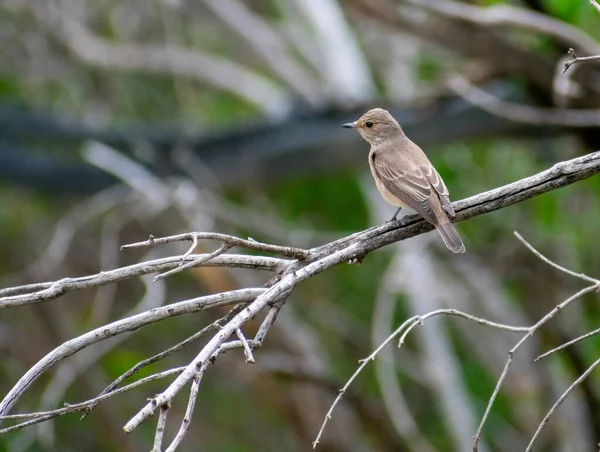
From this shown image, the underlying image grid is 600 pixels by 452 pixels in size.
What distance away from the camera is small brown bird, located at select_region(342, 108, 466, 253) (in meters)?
4.23

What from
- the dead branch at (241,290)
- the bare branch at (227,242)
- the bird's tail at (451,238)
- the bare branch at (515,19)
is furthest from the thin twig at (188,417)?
the bare branch at (515,19)

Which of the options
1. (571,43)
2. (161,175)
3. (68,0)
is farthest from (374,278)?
(571,43)

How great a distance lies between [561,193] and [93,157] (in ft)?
15.5

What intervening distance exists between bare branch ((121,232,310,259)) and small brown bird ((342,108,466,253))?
3.19 feet

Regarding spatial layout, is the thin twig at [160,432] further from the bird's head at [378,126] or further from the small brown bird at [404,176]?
the bird's head at [378,126]

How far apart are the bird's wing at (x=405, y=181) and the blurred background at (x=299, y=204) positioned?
60.0 inches

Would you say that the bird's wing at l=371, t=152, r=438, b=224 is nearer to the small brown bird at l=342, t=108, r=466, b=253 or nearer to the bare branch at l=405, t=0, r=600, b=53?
the small brown bird at l=342, t=108, r=466, b=253

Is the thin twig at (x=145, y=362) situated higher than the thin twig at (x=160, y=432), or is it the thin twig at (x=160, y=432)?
the thin twig at (x=145, y=362)

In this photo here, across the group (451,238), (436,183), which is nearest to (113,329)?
(451,238)

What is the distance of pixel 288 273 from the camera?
9.82ft

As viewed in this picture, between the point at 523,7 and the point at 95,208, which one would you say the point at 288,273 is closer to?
the point at 523,7

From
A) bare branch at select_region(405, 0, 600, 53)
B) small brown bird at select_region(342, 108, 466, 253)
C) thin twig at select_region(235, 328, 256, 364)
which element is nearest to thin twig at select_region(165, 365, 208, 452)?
thin twig at select_region(235, 328, 256, 364)

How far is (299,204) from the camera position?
11523 millimetres

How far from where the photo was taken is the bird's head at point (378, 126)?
224 inches
